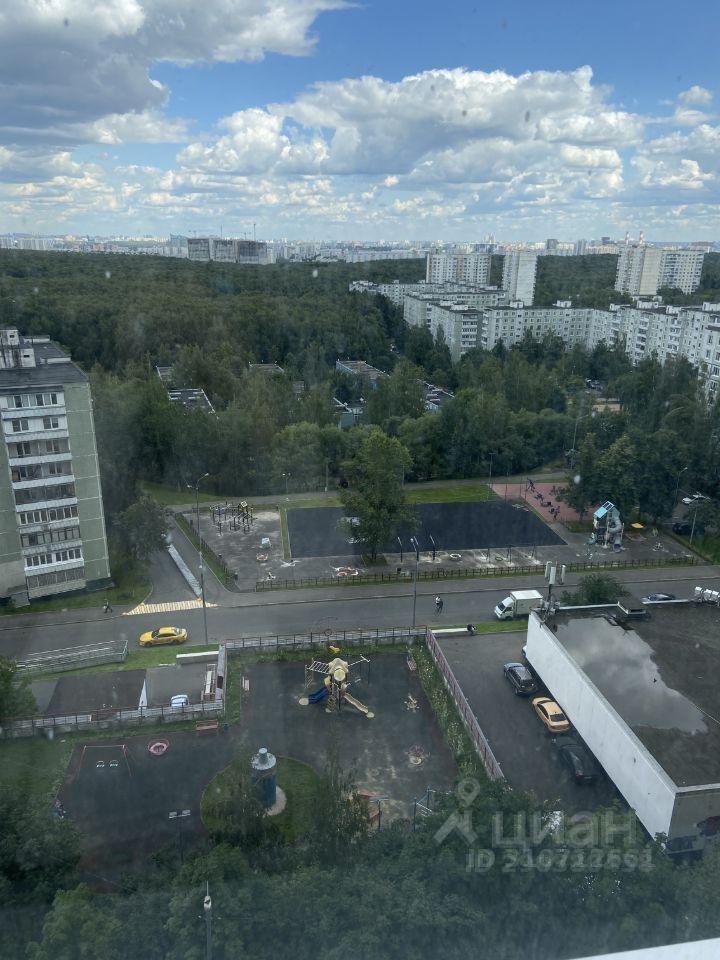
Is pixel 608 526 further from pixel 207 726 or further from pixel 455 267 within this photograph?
pixel 455 267

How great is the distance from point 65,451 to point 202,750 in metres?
4.86

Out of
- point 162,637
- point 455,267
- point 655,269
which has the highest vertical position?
point 655,269

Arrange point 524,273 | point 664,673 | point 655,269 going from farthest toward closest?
point 655,269, point 524,273, point 664,673

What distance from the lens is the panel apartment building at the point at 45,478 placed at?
8.87 meters

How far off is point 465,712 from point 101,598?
5.65 metres

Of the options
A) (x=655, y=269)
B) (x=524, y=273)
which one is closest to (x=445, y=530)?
(x=524, y=273)

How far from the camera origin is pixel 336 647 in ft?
26.8

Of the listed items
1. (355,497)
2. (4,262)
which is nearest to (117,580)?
(355,497)

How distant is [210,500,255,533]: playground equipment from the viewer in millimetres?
12438

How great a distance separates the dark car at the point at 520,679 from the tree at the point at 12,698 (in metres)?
5.02

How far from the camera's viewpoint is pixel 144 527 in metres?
10.1

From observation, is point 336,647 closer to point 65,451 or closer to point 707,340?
point 65,451

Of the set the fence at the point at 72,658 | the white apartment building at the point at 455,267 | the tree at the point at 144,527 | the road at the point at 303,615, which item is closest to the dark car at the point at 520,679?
the road at the point at 303,615

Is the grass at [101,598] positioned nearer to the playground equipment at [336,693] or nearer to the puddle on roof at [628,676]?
the playground equipment at [336,693]
